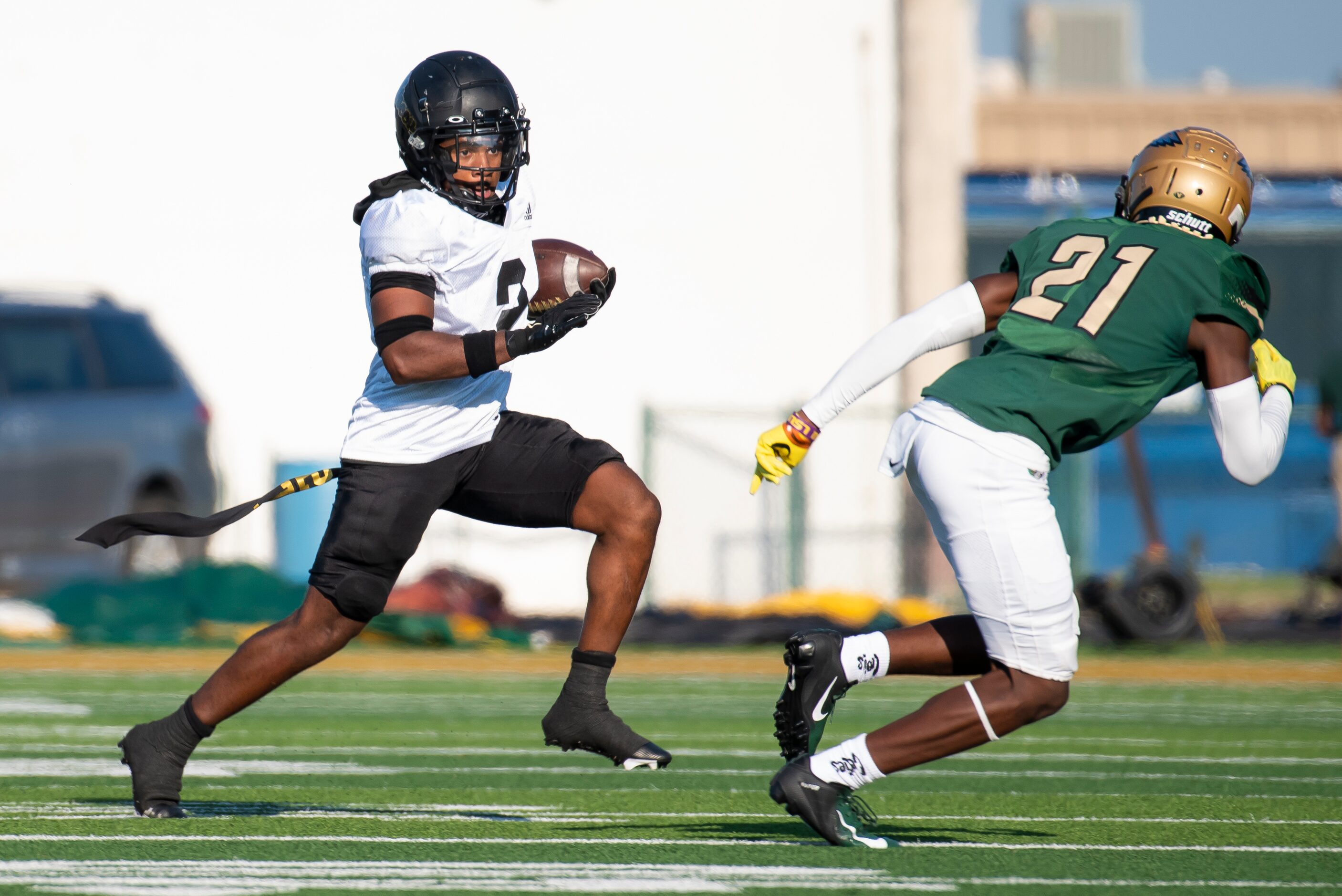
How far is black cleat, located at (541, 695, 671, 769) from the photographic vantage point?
15.9ft

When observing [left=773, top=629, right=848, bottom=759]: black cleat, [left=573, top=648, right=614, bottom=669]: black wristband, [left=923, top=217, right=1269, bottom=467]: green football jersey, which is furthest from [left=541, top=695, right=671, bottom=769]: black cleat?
[left=923, top=217, right=1269, bottom=467]: green football jersey

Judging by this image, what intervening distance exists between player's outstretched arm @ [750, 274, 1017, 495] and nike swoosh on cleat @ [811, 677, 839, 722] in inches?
19.4

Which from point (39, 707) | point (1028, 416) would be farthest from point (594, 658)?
point (39, 707)

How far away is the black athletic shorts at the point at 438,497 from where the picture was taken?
4.96m

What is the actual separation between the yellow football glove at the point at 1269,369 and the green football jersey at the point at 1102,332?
70mm

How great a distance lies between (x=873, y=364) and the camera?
456 centimetres

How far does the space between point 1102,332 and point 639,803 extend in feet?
6.20

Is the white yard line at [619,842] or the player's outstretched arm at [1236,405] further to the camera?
the white yard line at [619,842]

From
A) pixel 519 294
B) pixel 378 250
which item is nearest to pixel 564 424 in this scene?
pixel 519 294

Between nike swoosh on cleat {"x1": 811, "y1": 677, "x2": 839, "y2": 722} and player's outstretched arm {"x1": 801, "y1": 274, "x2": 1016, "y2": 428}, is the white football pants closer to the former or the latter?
player's outstretched arm {"x1": 801, "y1": 274, "x2": 1016, "y2": 428}

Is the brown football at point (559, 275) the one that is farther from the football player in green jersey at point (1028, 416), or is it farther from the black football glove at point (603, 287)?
the football player in green jersey at point (1028, 416)

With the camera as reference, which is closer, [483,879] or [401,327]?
[483,879]

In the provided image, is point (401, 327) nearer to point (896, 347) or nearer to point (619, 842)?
point (896, 347)

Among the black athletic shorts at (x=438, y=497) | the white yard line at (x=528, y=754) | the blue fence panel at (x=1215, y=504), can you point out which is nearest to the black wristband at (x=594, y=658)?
the black athletic shorts at (x=438, y=497)
